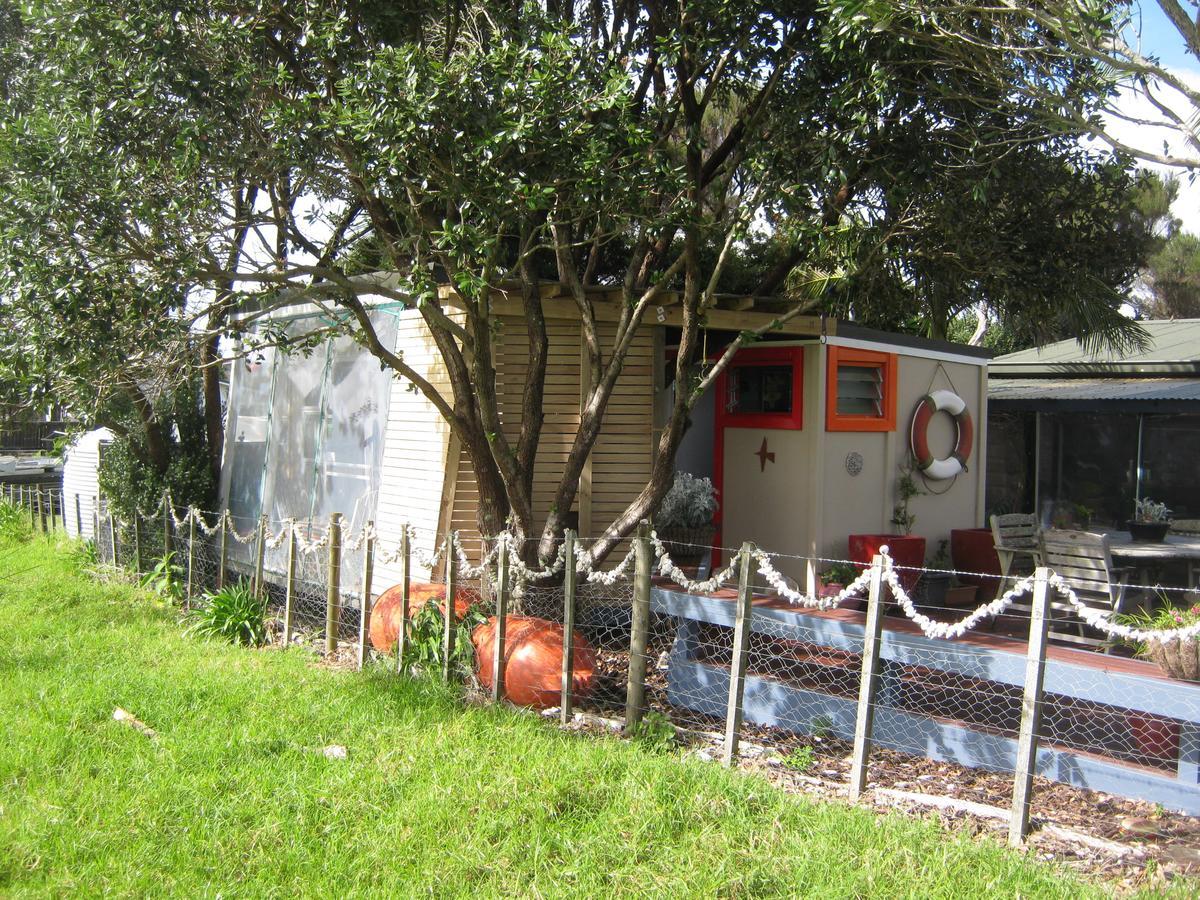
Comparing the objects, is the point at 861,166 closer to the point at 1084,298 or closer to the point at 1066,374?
the point at 1084,298

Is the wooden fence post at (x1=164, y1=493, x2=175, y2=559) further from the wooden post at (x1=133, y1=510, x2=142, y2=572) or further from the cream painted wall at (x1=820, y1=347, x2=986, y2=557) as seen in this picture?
the cream painted wall at (x1=820, y1=347, x2=986, y2=557)

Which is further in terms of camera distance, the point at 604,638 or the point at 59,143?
the point at 604,638

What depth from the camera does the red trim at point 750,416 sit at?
31.2 feet

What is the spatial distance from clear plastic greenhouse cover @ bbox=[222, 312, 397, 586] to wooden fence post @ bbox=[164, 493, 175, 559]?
752 millimetres

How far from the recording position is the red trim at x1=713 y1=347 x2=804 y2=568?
951cm

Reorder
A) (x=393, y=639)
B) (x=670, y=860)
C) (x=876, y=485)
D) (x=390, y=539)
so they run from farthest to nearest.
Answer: (x=876, y=485), (x=390, y=539), (x=393, y=639), (x=670, y=860)

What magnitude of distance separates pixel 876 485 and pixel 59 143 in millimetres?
7629

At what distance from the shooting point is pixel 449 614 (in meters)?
7.04

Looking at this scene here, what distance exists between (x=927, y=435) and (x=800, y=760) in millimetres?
5697

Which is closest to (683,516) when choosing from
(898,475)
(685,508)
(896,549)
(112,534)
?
(685,508)

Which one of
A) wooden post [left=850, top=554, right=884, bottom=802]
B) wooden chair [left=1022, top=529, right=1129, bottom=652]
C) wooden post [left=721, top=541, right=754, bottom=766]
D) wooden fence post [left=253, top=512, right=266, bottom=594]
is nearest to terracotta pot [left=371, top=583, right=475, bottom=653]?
wooden fence post [left=253, top=512, right=266, bottom=594]

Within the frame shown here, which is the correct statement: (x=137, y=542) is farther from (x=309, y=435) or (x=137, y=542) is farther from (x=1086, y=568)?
(x=1086, y=568)

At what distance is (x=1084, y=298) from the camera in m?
8.60

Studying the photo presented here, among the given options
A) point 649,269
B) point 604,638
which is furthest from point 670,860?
point 649,269
